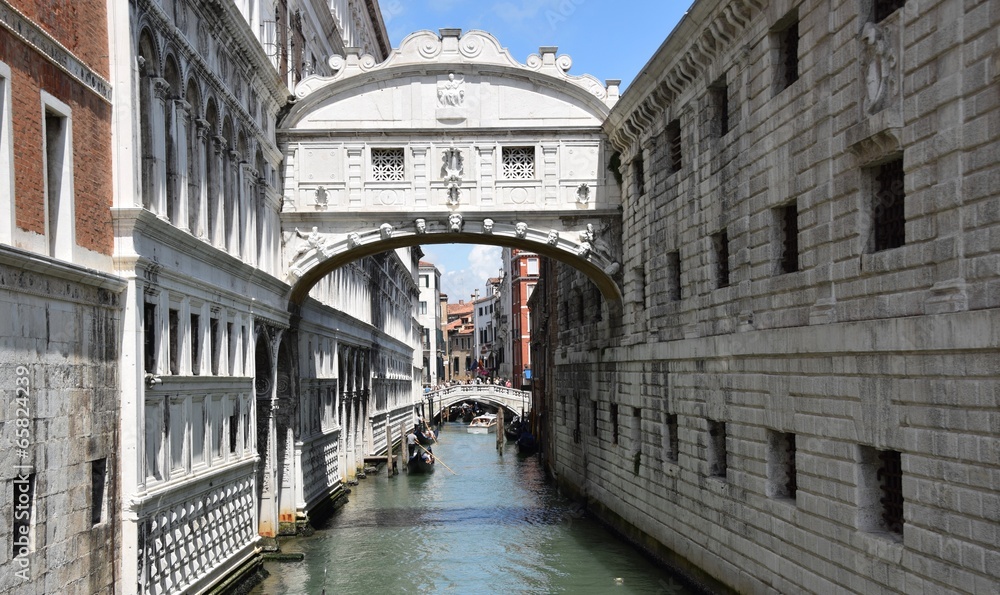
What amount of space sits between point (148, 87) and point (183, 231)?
1.56 metres

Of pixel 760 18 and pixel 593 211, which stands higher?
pixel 760 18

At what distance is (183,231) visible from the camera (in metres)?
12.0

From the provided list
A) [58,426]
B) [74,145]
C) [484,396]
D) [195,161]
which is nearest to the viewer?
[58,426]

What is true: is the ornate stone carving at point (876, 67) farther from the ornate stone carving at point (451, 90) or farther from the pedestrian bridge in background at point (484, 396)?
the pedestrian bridge in background at point (484, 396)

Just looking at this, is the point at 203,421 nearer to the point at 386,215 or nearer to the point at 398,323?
the point at 386,215

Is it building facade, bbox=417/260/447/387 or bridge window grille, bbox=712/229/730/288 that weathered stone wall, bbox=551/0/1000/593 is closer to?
bridge window grille, bbox=712/229/730/288

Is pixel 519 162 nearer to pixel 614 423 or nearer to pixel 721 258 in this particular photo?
pixel 614 423

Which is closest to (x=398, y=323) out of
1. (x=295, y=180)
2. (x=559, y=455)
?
(x=559, y=455)

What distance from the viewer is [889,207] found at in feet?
30.2

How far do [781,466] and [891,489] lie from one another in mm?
2394

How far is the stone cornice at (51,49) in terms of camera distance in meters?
8.34

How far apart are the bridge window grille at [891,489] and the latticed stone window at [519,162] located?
1041 centimetres

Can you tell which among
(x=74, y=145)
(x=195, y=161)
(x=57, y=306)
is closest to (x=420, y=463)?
(x=195, y=161)

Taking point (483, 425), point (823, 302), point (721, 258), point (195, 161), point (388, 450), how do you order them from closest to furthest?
point (823, 302)
point (195, 161)
point (721, 258)
point (388, 450)
point (483, 425)
